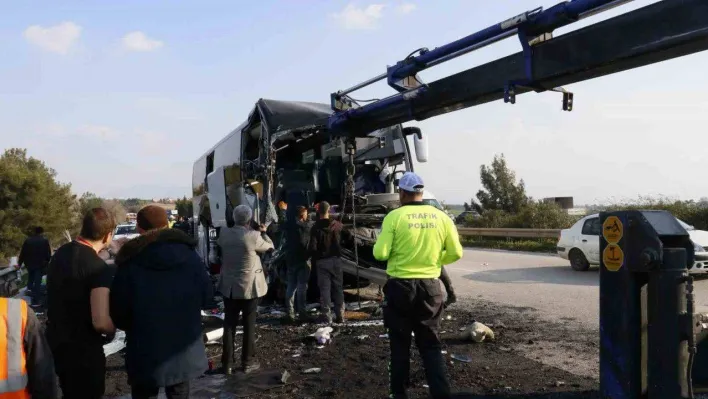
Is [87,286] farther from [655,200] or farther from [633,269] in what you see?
[655,200]

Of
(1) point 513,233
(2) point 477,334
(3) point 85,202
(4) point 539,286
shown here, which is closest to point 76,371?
(2) point 477,334

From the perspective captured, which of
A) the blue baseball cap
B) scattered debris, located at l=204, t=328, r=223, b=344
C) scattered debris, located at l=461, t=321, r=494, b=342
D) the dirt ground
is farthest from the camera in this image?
scattered debris, located at l=204, t=328, r=223, b=344

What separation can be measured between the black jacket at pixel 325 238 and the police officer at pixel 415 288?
3995 mm

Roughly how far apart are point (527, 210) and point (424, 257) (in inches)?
925

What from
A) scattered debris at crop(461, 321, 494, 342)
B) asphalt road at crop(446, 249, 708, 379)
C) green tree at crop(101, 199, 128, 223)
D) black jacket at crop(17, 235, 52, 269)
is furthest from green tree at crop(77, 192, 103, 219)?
scattered debris at crop(461, 321, 494, 342)

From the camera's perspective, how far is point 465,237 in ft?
91.8

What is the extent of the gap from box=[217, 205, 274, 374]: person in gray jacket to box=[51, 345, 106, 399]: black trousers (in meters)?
2.74

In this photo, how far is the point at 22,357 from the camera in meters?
2.53

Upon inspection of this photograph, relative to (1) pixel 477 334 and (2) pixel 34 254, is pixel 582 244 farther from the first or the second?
(2) pixel 34 254

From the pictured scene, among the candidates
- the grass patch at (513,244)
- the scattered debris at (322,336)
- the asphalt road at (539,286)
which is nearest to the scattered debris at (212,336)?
the scattered debris at (322,336)

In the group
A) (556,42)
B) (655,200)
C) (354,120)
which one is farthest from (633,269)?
(655,200)

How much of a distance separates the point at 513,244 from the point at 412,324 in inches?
762

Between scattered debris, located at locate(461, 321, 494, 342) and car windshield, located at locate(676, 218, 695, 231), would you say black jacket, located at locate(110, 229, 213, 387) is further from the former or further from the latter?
scattered debris, located at locate(461, 321, 494, 342)

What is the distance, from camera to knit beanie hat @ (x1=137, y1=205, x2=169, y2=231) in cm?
385
